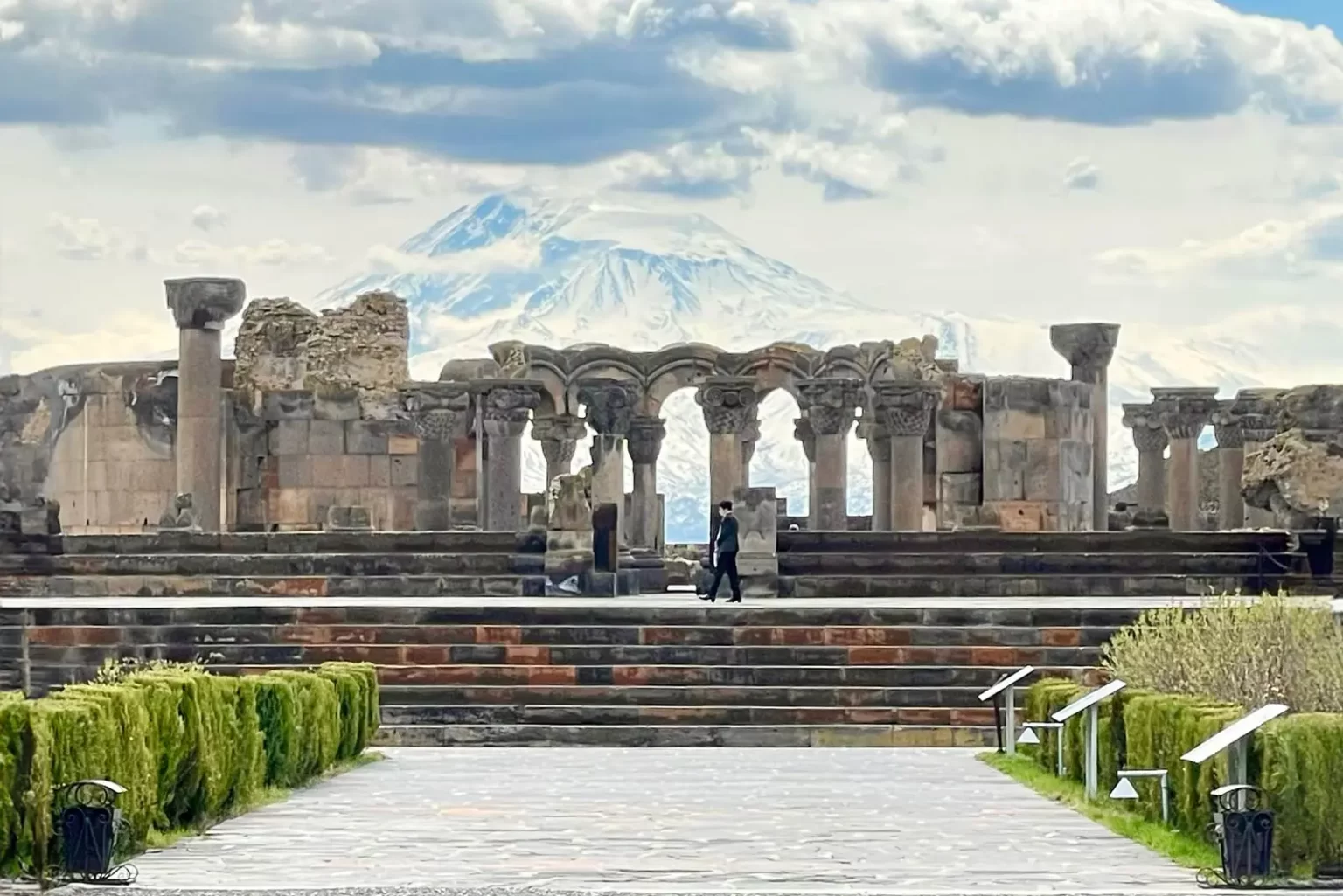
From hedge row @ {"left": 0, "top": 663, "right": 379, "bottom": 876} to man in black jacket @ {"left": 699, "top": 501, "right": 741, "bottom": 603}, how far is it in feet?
26.8

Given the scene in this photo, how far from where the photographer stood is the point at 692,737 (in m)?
21.4

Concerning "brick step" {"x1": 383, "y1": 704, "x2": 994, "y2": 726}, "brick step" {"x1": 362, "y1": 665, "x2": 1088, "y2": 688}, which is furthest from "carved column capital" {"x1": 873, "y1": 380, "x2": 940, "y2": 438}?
"brick step" {"x1": 383, "y1": 704, "x2": 994, "y2": 726}

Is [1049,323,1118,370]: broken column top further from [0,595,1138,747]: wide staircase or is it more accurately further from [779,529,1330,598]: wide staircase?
[0,595,1138,747]: wide staircase

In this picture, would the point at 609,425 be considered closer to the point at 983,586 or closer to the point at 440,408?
the point at 440,408

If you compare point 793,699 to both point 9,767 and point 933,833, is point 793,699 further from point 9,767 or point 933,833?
point 9,767

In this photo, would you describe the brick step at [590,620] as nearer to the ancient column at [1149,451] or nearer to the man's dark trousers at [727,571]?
the man's dark trousers at [727,571]

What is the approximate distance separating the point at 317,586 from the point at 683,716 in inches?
321

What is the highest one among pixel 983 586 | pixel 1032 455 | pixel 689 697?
pixel 1032 455

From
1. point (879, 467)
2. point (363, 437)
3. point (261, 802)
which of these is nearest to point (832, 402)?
point (879, 467)

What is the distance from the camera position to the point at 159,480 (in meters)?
40.7

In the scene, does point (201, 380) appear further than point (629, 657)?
Yes

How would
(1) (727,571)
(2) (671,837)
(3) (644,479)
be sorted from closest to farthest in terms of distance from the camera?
(2) (671,837)
(1) (727,571)
(3) (644,479)

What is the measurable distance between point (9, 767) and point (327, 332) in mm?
30336

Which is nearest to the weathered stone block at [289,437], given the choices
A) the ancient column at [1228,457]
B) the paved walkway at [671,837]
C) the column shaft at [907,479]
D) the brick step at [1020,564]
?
the column shaft at [907,479]
